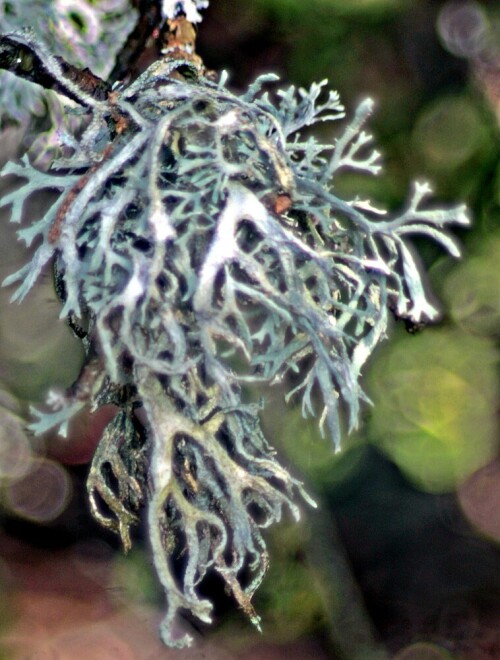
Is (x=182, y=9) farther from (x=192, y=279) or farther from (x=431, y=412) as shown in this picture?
(x=431, y=412)

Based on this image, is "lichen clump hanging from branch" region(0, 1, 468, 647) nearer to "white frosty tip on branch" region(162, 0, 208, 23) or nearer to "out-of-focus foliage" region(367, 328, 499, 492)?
"white frosty tip on branch" region(162, 0, 208, 23)

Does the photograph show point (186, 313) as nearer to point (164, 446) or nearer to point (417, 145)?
point (164, 446)

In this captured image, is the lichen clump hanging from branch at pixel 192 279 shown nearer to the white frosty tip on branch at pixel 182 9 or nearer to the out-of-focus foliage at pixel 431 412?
the white frosty tip on branch at pixel 182 9

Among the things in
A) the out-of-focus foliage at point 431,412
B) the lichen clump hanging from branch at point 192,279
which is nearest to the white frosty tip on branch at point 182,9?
the lichen clump hanging from branch at point 192,279

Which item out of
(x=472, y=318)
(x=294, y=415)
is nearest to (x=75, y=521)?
(x=294, y=415)

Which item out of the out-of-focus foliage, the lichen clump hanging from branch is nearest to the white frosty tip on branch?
the lichen clump hanging from branch

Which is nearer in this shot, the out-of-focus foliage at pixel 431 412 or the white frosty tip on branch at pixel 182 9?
the white frosty tip on branch at pixel 182 9
